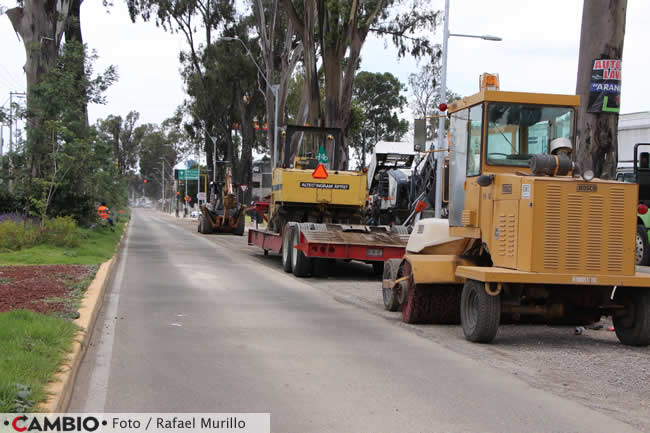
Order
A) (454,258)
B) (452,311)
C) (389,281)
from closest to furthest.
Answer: (454,258) < (452,311) < (389,281)

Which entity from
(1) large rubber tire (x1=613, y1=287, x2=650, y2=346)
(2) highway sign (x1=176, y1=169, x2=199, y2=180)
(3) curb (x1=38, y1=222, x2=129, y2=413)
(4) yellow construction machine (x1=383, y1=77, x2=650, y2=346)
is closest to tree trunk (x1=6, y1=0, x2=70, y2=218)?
(3) curb (x1=38, y1=222, x2=129, y2=413)

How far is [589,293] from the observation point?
8781 mm

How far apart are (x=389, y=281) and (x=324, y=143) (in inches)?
421

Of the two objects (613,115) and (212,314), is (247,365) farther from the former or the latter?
(613,115)

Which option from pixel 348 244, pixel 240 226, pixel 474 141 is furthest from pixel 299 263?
pixel 240 226

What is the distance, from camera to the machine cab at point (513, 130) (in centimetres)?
905

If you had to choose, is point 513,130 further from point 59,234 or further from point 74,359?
point 59,234

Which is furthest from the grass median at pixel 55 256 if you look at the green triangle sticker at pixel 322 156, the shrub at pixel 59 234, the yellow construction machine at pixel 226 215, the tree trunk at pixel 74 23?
the yellow construction machine at pixel 226 215

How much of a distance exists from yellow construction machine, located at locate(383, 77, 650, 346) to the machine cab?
1 cm

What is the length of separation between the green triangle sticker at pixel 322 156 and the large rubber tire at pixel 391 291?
9129 millimetres

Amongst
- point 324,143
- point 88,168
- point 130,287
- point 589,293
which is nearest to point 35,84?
point 88,168

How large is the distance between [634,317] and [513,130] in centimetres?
275

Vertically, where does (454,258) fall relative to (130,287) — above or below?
above

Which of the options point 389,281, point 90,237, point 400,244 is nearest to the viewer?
point 389,281
